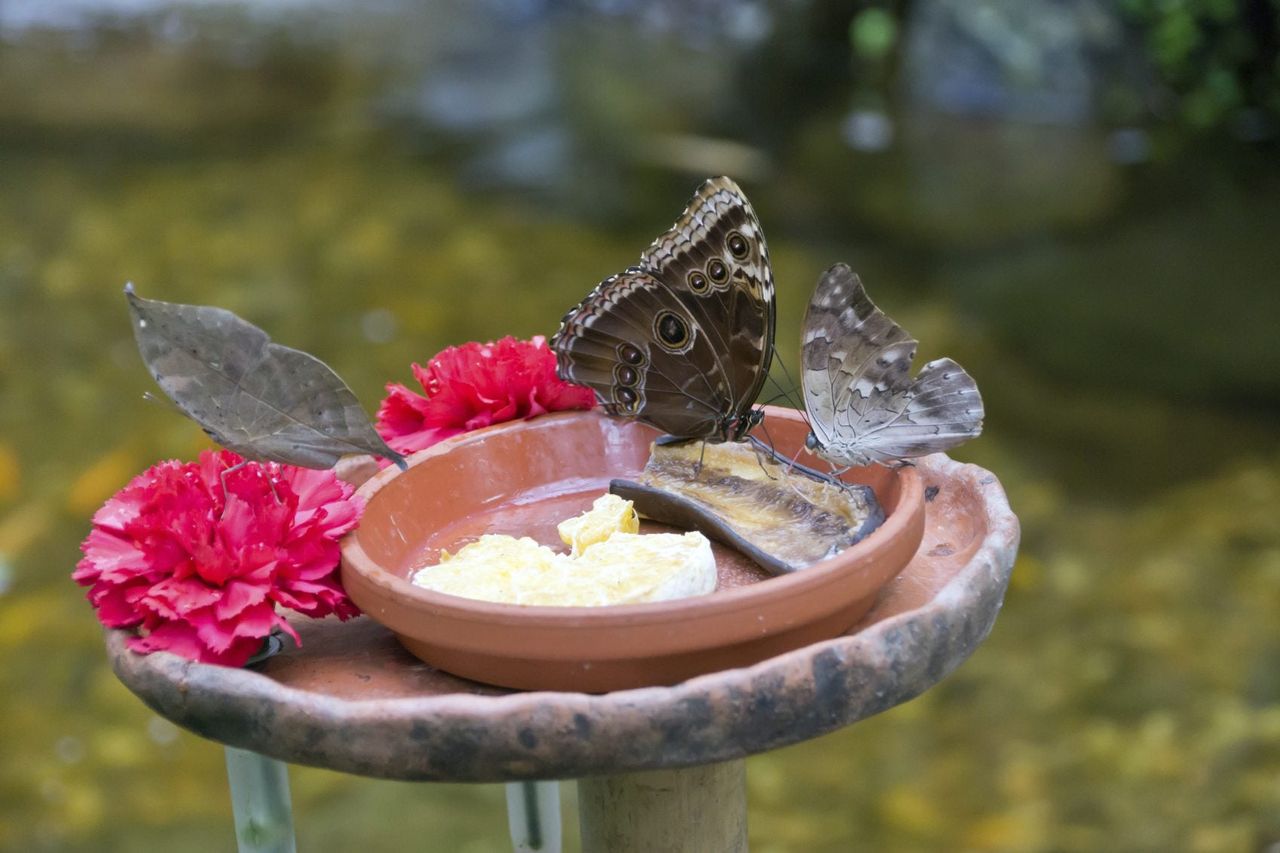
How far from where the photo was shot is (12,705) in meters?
3.21

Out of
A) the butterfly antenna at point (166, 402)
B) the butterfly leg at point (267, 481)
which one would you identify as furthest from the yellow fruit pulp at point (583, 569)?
the butterfly antenna at point (166, 402)

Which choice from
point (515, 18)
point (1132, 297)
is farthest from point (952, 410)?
point (515, 18)

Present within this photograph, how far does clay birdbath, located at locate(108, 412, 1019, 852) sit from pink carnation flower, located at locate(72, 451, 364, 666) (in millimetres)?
34

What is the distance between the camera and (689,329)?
1.45 meters

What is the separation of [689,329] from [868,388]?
0.20 meters

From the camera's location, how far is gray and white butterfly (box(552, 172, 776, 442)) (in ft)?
4.63

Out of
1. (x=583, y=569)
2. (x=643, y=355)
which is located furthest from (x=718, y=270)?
(x=583, y=569)

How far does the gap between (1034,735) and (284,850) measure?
2.10 metres

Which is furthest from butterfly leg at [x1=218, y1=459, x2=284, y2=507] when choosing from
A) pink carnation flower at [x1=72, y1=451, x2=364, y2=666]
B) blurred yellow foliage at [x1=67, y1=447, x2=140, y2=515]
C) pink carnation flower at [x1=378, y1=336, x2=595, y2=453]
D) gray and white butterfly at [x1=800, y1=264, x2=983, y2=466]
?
blurred yellow foliage at [x1=67, y1=447, x2=140, y2=515]

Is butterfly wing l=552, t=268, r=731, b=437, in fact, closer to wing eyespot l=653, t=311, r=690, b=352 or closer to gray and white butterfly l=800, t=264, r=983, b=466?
wing eyespot l=653, t=311, r=690, b=352

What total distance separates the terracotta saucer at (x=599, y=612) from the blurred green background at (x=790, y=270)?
1.65 metres

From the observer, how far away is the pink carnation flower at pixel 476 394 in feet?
5.33

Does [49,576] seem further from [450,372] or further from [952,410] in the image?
[952,410]

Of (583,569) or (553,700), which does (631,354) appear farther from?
(553,700)
